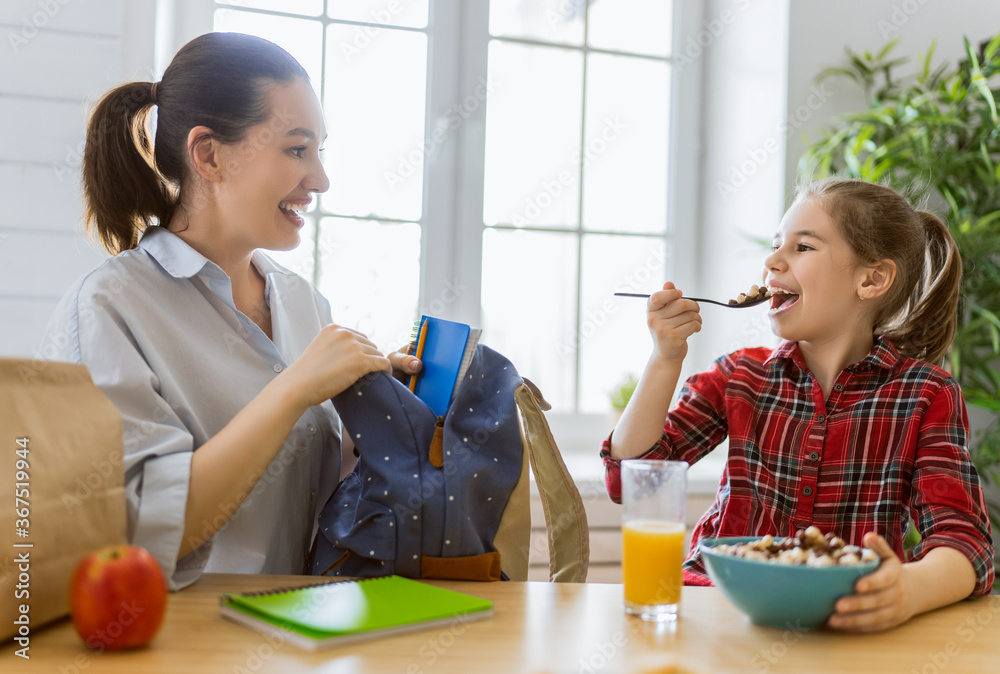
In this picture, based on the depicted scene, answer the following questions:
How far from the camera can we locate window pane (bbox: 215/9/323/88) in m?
2.44

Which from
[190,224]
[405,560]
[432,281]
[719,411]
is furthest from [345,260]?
[405,560]

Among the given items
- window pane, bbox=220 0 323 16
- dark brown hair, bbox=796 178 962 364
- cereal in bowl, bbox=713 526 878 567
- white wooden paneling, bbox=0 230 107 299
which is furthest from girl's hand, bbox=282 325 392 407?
window pane, bbox=220 0 323 16

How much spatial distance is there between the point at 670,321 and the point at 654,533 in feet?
1.60

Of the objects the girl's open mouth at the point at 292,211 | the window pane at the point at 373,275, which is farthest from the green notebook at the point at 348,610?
the window pane at the point at 373,275

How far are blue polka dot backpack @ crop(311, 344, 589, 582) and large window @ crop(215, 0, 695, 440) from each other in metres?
1.47

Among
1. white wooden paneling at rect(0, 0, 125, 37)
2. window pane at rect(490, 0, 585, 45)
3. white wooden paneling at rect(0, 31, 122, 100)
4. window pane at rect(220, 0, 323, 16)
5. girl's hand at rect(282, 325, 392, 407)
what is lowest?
girl's hand at rect(282, 325, 392, 407)

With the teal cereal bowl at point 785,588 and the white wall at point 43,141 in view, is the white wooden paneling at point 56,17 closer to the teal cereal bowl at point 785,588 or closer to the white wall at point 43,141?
the white wall at point 43,141

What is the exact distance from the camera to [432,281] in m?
2.62

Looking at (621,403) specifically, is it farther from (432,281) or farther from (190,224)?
(190,224)

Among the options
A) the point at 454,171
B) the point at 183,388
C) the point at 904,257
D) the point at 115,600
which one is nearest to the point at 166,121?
the point at 183,388

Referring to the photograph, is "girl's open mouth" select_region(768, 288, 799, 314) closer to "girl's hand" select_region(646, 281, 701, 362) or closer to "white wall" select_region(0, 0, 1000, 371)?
"girl's hand" select_region(646, 281, 701, 362)

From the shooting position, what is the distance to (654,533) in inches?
34.4

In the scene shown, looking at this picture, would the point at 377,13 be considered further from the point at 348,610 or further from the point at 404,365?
the point at 348,610

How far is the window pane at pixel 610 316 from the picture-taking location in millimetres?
2803
